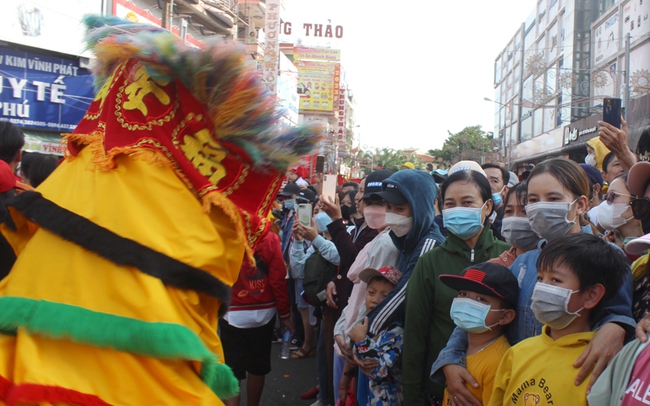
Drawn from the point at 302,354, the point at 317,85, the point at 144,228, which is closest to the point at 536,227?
the point at 144,228

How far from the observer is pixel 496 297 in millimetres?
2635

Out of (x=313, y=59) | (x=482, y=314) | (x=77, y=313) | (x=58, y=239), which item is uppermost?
(x=313, y=59)

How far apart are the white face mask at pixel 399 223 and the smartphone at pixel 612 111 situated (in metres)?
1.71

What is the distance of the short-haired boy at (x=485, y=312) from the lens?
260cm

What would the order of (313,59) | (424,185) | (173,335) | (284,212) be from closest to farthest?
(173,335) < (424,185) < (284,212) < (313,59)

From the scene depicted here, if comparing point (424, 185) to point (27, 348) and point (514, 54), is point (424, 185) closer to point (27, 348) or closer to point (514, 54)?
point (27, 348)

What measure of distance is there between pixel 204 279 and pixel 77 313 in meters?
0.34

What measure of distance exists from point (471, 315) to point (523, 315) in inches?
9.7

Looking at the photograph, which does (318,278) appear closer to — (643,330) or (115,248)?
(643,330)

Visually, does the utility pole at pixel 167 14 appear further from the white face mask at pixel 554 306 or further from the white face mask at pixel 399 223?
the white face mask at pixel 554 306

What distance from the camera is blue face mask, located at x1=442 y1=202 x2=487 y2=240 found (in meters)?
3.12

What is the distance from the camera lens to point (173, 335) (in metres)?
1.42

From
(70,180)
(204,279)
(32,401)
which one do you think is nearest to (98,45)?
(70,180)

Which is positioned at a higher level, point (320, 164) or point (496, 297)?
point (320, 164)
